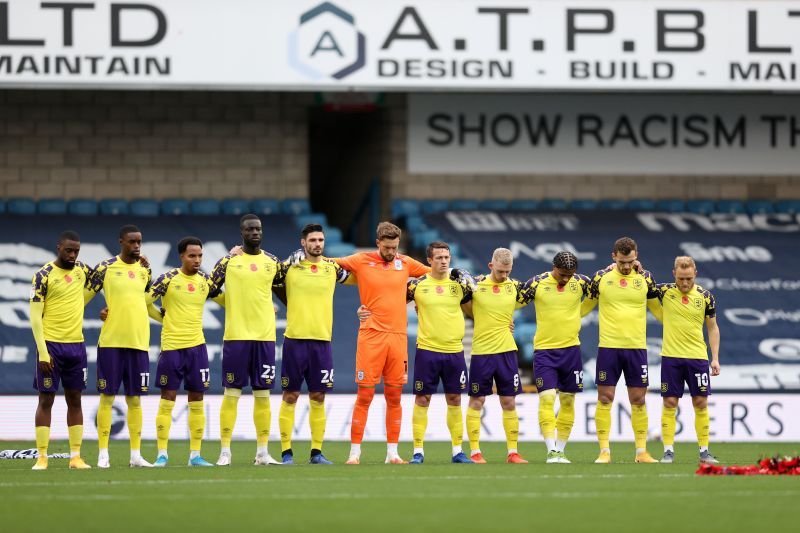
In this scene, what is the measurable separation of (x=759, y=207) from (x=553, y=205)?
367 cm

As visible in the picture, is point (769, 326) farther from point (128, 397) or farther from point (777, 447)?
point (128, 397)

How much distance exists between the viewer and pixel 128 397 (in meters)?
12.9

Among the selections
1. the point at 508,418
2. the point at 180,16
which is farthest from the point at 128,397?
the point at 180,16

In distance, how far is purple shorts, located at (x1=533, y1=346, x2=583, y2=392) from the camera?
1344 centimetres

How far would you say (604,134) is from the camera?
24.8m

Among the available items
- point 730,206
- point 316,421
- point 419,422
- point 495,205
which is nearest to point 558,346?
point 419,422

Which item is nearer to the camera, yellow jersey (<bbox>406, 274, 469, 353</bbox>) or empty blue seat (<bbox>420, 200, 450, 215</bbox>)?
yellow jersey (<bbox>406, 274, 469, 353</bbox>)

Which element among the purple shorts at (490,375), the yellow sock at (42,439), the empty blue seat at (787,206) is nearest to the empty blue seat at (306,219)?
the empty blue seat at (787,206)

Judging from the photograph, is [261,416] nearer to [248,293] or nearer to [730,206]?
[248,293]

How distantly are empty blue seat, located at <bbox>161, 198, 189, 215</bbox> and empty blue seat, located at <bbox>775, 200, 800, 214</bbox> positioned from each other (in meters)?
10.2

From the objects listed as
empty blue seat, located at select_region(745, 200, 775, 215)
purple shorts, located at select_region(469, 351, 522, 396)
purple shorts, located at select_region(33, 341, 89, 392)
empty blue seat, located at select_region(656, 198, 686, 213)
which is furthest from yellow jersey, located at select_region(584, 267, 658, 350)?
empty blue seat, located at select_region(745, 200, 775, 215)

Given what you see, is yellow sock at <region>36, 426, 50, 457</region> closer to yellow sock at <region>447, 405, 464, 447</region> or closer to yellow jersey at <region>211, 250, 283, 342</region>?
yellow jersey at <region>211, 250, 283, 342</region>

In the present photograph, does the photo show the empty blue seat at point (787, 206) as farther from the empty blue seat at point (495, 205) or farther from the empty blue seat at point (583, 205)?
the empty blue seat at point (495, 205)

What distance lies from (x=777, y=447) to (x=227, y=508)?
32.1 ft
